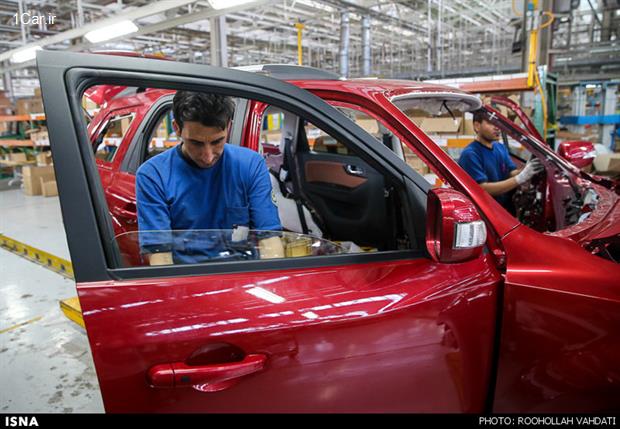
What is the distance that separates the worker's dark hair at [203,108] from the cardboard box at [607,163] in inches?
235

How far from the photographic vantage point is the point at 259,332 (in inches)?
40.3

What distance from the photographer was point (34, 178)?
30.2ft

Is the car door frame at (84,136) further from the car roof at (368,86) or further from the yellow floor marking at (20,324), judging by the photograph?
the yellow floor marking at (20,324)

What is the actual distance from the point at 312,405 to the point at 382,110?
1.02m

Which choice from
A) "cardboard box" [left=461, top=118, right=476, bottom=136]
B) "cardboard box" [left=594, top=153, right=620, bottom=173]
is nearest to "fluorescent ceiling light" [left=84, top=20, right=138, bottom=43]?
"cardboard box" [left=461, top=118, right=476, bottom=136]

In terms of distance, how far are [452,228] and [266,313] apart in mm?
531

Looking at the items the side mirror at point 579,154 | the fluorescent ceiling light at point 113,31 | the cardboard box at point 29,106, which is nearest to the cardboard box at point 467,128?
the side mirror at point 579,154

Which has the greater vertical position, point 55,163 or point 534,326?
point 55,163

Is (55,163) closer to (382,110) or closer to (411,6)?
(382,110)

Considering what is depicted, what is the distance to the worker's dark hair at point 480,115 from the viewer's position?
264 centimetres

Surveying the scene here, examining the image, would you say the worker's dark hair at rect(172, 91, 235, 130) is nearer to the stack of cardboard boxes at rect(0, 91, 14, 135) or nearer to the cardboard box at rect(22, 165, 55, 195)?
the cardboard box at rect(22, 165, 55, 195)

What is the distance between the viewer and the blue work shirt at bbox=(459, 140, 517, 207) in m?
3.04

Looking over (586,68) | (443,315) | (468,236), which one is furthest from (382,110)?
(586,68)

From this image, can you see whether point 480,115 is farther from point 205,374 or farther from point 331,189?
point 205,374
